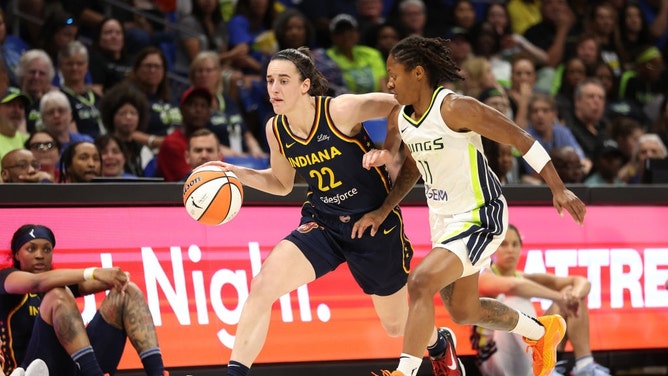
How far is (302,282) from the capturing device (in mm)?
6297

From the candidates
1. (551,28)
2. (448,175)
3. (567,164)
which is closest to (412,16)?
(551,28)

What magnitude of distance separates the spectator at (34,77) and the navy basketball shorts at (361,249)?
13.3 feet

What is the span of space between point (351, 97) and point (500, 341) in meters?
2.39

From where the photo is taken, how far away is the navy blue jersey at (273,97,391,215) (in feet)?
20.9

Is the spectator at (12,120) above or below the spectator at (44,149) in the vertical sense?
above

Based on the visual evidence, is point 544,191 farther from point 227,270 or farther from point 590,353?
point 227,270

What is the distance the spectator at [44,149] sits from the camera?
8.50 meters

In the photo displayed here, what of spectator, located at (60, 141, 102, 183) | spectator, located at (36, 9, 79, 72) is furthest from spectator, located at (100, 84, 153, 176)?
spectator, located at (60, 141, 102, 183)

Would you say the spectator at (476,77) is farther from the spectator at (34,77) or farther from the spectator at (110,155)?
the spectator at (34,77)

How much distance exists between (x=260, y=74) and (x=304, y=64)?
17.3ft

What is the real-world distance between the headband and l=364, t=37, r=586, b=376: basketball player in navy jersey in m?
2.22

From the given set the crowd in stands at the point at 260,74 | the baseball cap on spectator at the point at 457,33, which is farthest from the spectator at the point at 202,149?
the baseball cap on spectator at the point at 457,33

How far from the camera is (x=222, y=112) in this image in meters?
10.6

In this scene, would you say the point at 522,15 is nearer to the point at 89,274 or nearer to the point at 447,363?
the point at 447,363
